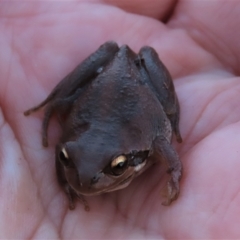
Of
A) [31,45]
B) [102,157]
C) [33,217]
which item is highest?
[102,157]

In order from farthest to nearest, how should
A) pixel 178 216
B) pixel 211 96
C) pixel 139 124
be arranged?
pixel 211 96 < pixel 139 124 < pixel 178 216

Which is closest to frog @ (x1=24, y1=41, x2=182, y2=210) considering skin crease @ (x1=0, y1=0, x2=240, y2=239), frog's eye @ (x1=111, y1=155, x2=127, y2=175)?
frog's eye @ (x1=111, y1=155, x2=127, y2=175)

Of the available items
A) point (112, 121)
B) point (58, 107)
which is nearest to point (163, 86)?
point (112, 121)

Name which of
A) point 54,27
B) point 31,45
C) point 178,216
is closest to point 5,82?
point 31,45

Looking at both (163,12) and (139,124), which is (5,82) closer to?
(139,124)

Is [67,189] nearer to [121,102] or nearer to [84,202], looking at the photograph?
[84,202]

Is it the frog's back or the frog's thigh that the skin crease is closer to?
the frog's thigh

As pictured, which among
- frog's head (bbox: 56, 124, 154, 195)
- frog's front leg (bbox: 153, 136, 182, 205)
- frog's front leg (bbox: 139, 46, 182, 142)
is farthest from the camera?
frog's front leg (bbox: 139, 46, 182, 142)
